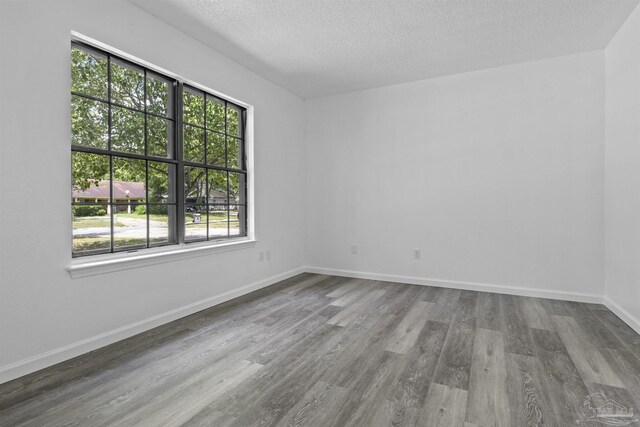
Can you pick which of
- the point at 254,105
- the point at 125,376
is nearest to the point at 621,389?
the point at 125,376

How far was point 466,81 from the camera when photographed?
417 cm

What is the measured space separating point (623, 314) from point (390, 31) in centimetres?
334

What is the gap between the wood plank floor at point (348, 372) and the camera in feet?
5.57

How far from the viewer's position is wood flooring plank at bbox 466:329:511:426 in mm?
1664

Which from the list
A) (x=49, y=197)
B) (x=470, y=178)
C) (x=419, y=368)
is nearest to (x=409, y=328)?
(x=419, y=368)

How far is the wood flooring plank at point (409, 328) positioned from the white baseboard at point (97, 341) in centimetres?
186

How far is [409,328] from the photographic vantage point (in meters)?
2.88

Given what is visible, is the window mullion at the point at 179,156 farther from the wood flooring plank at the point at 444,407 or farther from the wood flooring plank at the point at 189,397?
the wood flooring plank at the point at 444,407

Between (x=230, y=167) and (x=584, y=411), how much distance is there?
3553mm

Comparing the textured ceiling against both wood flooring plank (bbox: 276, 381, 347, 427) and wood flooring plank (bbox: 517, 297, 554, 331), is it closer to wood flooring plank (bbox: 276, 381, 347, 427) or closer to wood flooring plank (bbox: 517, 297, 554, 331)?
wood flooring plank (bbox: 517, 297, 554, 331)

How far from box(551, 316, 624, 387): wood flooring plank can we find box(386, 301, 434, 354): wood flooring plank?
105 cm

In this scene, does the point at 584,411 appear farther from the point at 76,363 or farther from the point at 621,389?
the point at 76,363

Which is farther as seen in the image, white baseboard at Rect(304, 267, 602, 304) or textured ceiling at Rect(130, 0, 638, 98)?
white baseboard at Rect(304, 267, 602, 304)

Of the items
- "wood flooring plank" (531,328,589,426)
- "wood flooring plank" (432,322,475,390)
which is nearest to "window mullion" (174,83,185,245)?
"wood flooring plank" (432,322,475,390)
